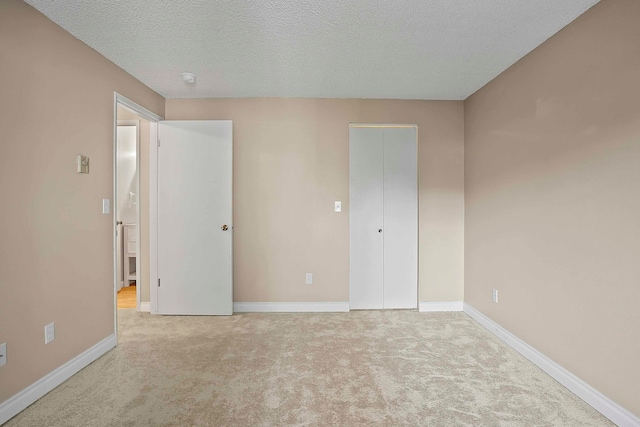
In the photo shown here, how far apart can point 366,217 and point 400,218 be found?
39cm

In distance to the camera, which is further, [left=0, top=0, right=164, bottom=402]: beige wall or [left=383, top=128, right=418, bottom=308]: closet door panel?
[left=383, top=128, right=418, bottom=308]: closet door panel

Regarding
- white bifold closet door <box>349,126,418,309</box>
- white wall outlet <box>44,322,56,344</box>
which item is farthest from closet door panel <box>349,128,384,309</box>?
white wall outlet <box>44,322,56,344</box>

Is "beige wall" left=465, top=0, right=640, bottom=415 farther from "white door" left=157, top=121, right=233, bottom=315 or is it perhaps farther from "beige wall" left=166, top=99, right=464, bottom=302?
"white door" left=157, top=121, right=233, bottom=315

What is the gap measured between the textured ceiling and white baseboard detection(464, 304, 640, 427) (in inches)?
91.7

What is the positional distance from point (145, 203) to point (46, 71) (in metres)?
1.67

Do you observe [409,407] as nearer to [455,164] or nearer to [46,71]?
[455,164]

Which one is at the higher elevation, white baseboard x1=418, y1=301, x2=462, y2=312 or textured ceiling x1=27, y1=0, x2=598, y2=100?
textured ceiling x1=27, y1=0, x2=598, y2=100

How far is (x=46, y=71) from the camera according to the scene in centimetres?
199

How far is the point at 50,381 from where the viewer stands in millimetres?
1985

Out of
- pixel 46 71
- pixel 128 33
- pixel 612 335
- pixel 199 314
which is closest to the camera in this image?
pixel 612 335

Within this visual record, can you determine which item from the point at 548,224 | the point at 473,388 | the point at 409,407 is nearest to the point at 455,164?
the point at 548,224

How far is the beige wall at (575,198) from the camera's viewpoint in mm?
1661

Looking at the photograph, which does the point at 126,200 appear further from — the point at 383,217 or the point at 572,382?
the point at 572,382

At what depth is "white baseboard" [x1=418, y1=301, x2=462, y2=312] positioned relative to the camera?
3.50m
